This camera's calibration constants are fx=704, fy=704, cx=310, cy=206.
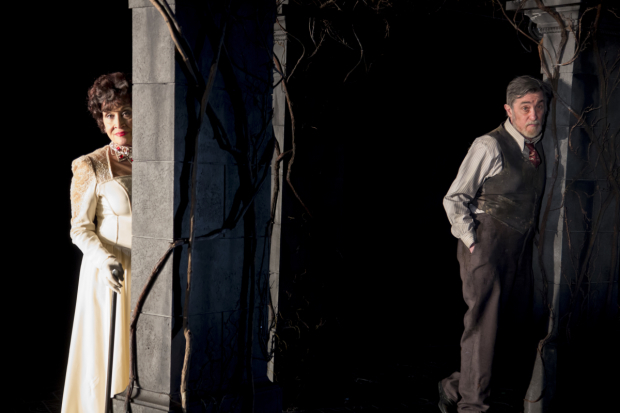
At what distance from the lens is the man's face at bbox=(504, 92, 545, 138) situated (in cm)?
434

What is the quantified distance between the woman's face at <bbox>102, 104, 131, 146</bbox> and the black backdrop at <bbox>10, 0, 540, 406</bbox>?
5.36 ft

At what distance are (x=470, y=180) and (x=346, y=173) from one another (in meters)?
2.41

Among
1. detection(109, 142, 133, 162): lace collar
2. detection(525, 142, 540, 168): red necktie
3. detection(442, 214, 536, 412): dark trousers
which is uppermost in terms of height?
detection(525, 142, 540, 168): red necktie

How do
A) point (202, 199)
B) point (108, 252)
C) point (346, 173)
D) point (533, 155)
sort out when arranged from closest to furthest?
point (202, 199)
point (108, 252)
point (533, 155)
point (346, 173)

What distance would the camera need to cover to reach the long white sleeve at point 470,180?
14.1 ft

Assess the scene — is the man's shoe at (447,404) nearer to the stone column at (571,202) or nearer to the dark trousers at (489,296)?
the dark trousers at (489,296)

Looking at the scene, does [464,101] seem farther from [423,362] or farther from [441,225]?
[423,362]

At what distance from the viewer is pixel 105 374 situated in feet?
12.1

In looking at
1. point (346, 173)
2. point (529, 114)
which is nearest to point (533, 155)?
point (529, 114)

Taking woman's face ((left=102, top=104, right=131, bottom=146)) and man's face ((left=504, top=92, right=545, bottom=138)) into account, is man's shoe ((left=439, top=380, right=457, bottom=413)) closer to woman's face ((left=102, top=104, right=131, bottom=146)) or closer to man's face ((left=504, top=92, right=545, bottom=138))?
man's face ((left=504, top=92, right=545, bottom=138))

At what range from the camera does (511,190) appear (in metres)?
4.30

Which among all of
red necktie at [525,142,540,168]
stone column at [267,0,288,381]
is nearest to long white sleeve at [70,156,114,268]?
stone column at [267,0,288,381]

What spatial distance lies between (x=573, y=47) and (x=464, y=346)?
6.68 ft

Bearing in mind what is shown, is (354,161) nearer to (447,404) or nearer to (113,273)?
(447,404)
